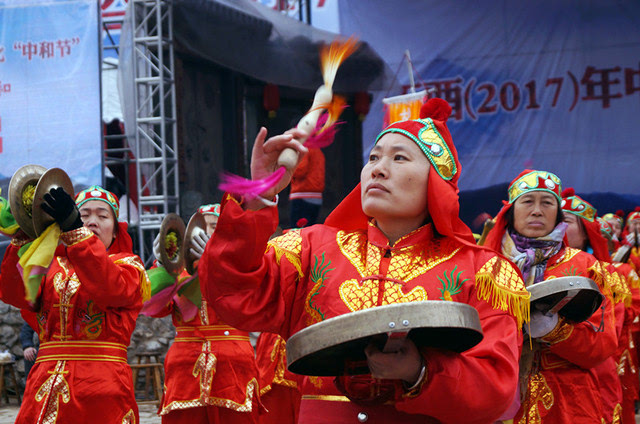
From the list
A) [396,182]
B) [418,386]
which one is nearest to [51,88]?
[396,182]

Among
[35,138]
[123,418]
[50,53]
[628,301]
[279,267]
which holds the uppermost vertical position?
[50,53]

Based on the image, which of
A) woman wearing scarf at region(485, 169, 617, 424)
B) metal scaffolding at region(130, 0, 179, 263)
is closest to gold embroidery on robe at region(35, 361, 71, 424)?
woman wearing scarf at region(485, 169, 617, 424)

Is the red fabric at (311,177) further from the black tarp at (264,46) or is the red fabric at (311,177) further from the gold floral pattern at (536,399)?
the gold floral pattern at (536,399)

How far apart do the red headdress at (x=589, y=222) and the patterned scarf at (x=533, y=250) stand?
0.82 m

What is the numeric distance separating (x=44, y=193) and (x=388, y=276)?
2.02m

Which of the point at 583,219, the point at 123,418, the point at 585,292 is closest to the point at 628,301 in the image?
the point at 583,219

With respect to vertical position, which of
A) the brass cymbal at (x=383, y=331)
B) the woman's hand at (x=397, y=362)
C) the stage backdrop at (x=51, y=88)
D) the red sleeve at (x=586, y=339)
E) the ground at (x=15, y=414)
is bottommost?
the ground at (x=15, y=414)

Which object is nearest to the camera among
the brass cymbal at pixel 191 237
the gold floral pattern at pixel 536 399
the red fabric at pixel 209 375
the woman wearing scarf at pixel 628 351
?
the gold floral pattern at pixel 536 399

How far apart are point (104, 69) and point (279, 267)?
9199 millimetres

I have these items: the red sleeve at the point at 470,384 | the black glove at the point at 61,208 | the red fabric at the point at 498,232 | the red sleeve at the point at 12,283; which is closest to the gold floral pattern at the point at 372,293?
the red sleeve at the point at 470,384

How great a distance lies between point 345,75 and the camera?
13227 millimetres

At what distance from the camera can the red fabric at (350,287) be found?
2.37m

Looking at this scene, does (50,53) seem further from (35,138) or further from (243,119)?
(243,119)

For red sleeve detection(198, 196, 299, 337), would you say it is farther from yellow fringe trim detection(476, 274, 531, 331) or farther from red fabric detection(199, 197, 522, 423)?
yellow fringe trim detection(476, 274, 531, 331)
